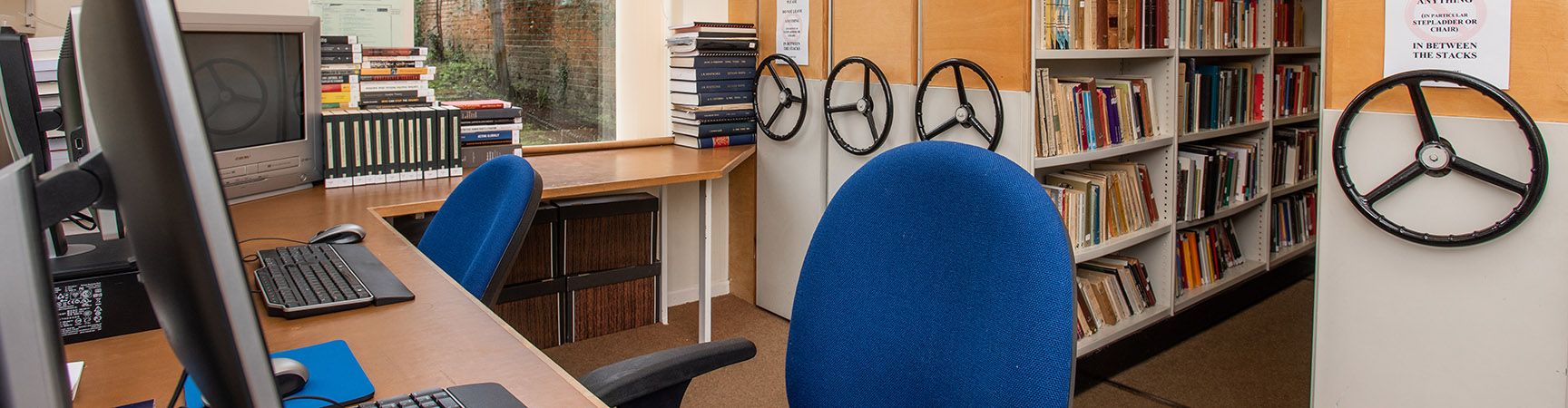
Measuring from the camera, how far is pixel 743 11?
3.79 m

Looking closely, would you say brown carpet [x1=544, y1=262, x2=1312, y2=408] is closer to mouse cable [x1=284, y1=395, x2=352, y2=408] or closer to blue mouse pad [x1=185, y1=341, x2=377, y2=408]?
blue mouse pad [x1=185, y1=341, x2=377, y2=408]

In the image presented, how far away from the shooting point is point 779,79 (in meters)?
3.56

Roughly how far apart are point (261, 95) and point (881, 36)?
68.6 inches

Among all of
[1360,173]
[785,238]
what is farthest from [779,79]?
[1360,173]

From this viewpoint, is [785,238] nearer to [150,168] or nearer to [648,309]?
[648,309]

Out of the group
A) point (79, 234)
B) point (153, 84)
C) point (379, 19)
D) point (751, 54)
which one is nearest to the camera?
point (153, 84)

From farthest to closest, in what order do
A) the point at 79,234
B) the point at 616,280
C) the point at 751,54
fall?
the point at 751,54
the point at 616,280
the point at 79,234

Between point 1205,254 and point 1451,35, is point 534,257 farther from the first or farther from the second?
point 1451,35

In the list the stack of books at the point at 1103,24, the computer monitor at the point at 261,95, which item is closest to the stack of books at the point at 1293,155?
the stack of books at the point at 1103,24

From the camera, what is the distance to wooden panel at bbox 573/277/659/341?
3430 millimetres

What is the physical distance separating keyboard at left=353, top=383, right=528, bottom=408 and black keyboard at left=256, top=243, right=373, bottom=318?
0.44m

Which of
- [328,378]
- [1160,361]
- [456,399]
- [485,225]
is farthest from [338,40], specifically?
[1160,361]

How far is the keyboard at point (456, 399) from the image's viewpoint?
1.08 m

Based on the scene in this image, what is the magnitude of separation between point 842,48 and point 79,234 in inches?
86.7
